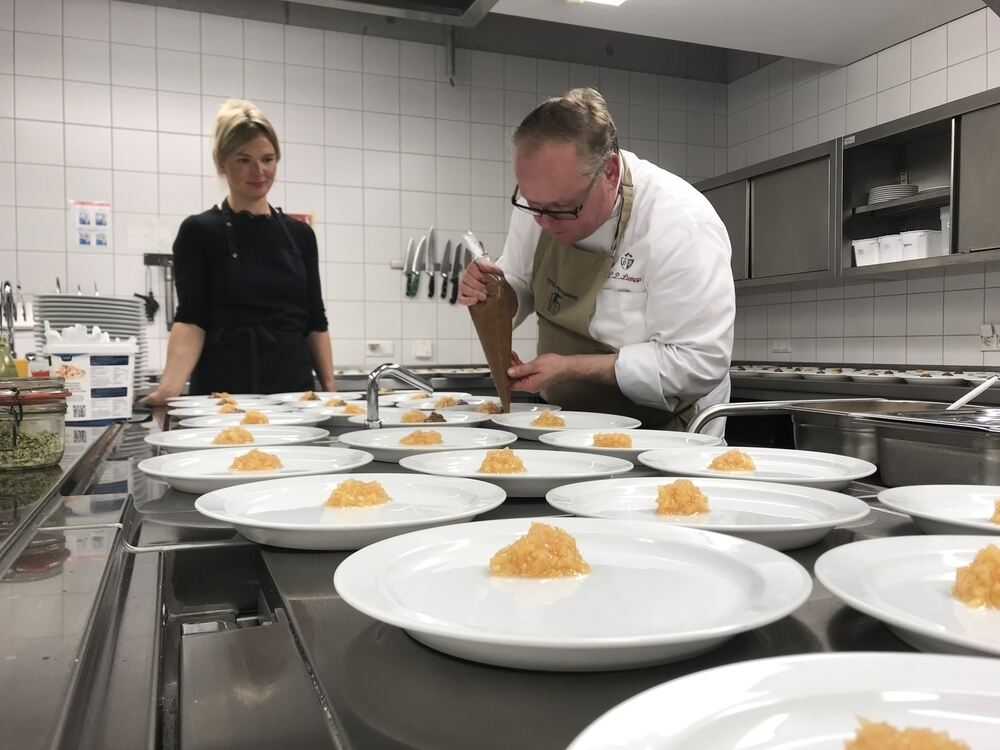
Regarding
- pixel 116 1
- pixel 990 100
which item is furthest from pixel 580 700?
pixel 116 1

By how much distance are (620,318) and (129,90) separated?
334cm

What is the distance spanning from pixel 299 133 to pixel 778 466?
3.91 metres

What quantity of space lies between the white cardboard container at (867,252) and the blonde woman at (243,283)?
261cm

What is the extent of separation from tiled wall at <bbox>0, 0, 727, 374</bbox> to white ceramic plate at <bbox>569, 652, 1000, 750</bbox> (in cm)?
424

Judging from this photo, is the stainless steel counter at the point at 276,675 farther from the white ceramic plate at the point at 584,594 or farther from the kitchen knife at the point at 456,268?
the kitchen knife at the point at 456,268

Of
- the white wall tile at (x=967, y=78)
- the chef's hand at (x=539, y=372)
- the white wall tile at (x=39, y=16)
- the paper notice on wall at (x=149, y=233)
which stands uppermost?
the white wall tile at (x=39, y=16)

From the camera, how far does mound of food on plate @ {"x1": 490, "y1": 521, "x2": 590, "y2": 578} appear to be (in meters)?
0.62

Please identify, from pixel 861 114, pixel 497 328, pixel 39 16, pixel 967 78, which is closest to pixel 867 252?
pixel 967 78

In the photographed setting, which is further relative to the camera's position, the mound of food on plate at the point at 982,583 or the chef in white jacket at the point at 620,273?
the chef in white jacket at the point at 620,273

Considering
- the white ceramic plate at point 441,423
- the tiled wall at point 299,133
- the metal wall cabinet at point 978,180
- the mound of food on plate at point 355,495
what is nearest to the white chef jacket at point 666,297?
the white ceramic plate at point 441,423

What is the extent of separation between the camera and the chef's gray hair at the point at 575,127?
1.83 meters

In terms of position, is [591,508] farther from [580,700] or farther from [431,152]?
[431,152]

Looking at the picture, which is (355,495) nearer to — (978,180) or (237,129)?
(237,129)

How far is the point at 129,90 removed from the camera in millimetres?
4059
